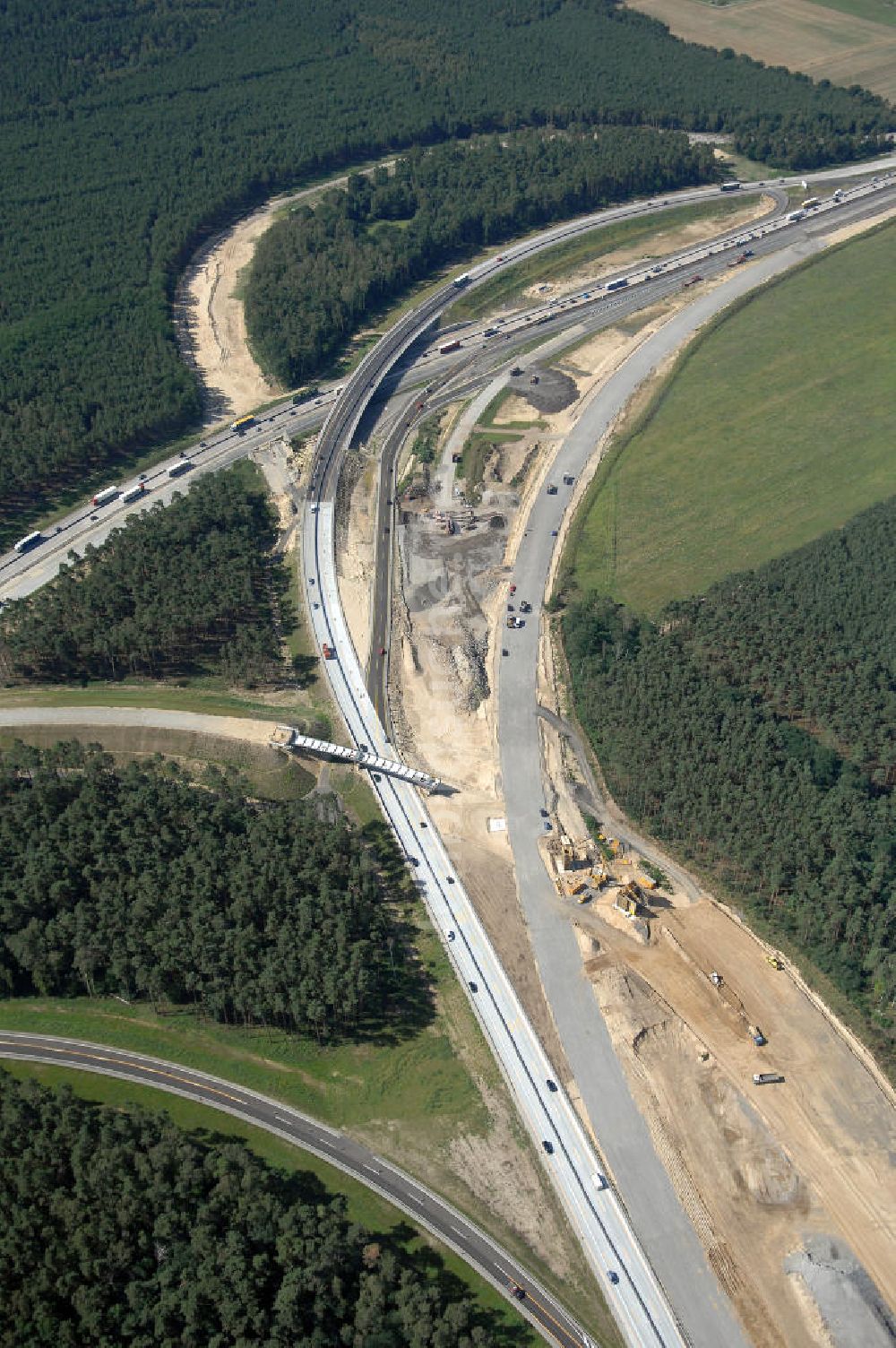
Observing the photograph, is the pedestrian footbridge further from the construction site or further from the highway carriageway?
the construction site

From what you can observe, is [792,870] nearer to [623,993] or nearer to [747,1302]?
[623,993]

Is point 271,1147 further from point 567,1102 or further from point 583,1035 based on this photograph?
point 583,1035

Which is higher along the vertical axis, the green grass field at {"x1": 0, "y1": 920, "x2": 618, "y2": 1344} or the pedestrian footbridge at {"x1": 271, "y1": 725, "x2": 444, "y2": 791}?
the pedestrian footbridge at {"x1": 271, "y1": 725, "x2": 444, "y2": 791}

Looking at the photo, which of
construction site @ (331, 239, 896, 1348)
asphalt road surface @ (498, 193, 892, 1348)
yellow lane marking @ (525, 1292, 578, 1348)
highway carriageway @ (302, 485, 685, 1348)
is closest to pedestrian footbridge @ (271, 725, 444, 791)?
highway carriageway @ (302, 485, 685, 1348)

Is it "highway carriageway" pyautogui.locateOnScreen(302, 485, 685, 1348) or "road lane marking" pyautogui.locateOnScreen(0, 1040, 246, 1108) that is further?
"road lane marking" pyautogui.locateOnScreen(0, 1040, 246, 1108)

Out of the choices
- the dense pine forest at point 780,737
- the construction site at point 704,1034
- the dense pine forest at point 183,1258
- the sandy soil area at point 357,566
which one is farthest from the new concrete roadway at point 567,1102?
the dense pine forest at point 780,737

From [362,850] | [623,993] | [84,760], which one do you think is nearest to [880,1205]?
[623,993]
